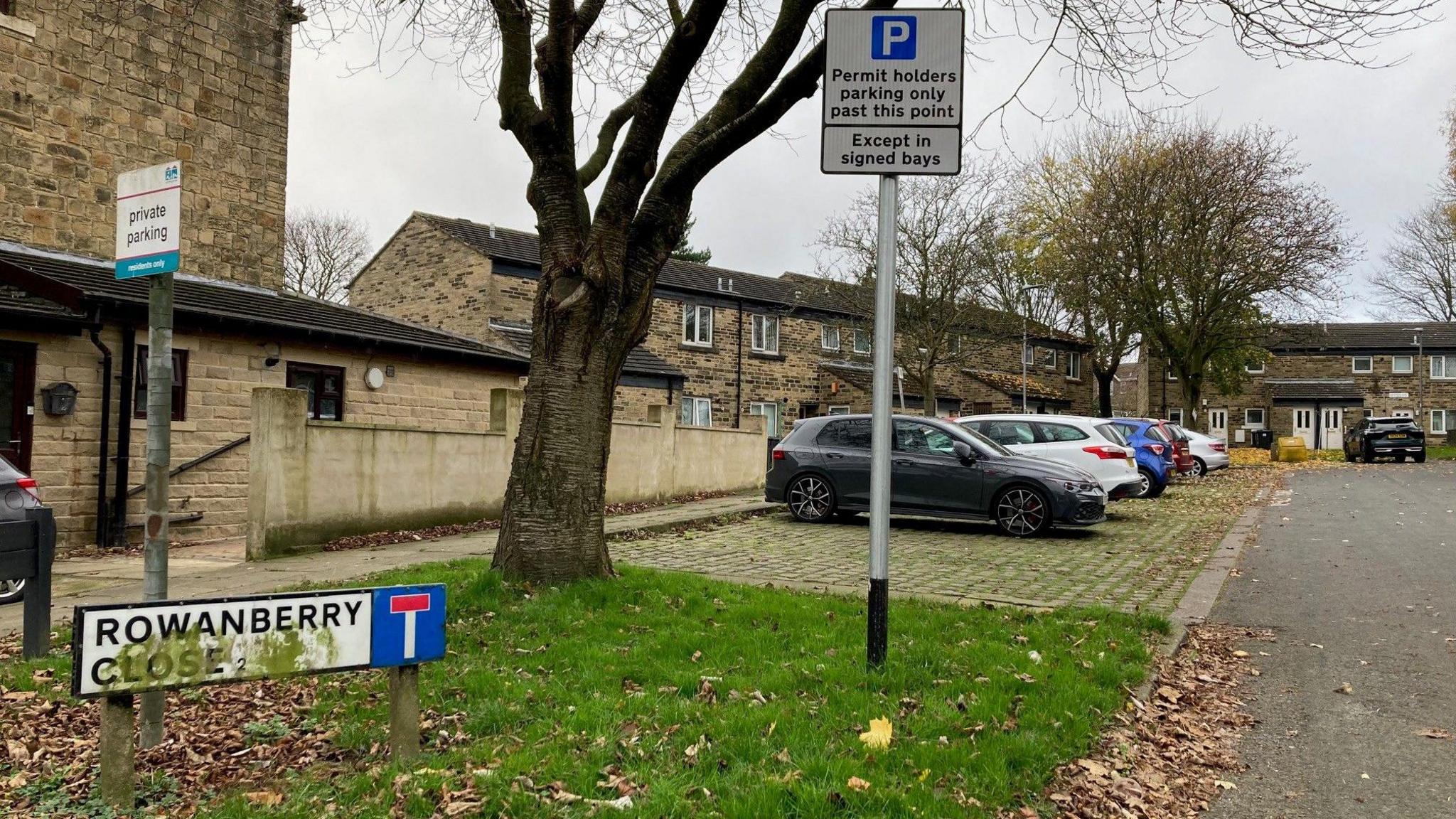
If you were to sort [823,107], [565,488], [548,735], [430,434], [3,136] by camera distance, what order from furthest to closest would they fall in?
1. [3,136]
2. [430,434]
3. [565,488]
4. [823,107]
5. [548,735]

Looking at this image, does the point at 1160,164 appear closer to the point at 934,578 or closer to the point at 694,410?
the point at 694,410

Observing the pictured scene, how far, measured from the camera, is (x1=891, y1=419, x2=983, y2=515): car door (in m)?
13.5

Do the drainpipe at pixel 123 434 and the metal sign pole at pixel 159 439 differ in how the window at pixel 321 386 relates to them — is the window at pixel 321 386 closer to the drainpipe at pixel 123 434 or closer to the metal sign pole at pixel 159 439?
the drainpipe at pixel 123 434

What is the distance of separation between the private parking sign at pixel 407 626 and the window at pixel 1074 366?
49.7m

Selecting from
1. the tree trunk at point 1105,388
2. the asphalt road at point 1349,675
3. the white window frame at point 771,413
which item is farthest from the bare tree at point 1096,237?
the asphalt road at point 1349,675

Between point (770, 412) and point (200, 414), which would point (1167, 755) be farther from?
point (770, 412)

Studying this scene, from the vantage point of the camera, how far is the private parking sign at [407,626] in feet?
13.5

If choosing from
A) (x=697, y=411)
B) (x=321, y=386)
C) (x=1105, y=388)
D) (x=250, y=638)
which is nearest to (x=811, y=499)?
(x=321, y=386)

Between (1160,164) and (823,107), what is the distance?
32174 millimetres

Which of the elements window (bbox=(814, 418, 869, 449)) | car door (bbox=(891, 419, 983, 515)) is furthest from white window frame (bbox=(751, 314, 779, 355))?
car door (bbox=(891, 419, 983, 515))

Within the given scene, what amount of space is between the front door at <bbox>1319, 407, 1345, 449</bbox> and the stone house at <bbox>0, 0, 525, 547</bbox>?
51803mm

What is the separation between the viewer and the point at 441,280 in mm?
28500

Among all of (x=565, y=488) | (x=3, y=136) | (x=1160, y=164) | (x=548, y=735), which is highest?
(x=1160, y=164)

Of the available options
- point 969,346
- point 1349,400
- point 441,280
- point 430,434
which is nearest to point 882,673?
point 430,434
